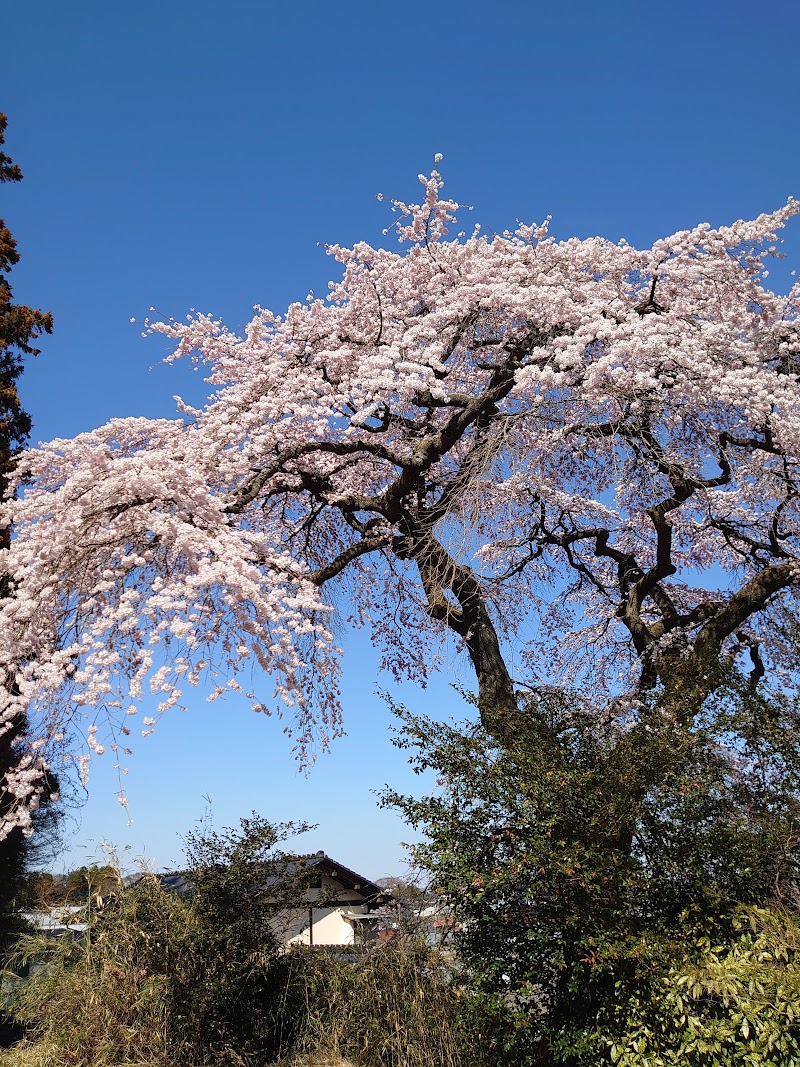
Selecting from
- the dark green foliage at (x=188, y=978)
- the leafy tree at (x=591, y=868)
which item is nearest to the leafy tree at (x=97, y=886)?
the dark green foliage at (x=188, y=978)

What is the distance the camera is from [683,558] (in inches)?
426

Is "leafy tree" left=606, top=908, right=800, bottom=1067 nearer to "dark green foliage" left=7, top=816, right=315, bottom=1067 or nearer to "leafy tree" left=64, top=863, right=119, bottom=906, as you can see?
"dark green foliage" left=7, top=816, right=315, bottom=1067

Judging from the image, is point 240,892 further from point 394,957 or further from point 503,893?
point 503,893

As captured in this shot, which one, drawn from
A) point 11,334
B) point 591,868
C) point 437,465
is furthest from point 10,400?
point 591,868

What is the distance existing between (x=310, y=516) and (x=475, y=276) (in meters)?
3.04

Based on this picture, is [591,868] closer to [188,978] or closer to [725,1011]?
[725,1011]

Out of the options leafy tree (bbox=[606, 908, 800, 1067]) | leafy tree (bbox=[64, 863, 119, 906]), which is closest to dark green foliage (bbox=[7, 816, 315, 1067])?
leafy tree (bbox=[64, 863, 119, 906])

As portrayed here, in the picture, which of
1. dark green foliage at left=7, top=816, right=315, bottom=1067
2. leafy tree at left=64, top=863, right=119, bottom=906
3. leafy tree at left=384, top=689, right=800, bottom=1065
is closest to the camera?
leafy tree at left=384, top=689, right=800, bottom=1065

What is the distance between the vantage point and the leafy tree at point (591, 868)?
4445 mm

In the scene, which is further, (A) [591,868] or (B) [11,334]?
(B) [11,334]

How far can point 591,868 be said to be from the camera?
463cm

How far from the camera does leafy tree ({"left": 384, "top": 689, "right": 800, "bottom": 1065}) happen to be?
14.6 feet

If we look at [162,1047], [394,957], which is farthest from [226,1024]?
[394,957]

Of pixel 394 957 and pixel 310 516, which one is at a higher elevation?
pixel 310 516
